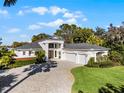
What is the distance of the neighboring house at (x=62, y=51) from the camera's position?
163ft

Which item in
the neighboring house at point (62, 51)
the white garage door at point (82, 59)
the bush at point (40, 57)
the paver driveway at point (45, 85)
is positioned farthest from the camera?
the bush at point (40, 57)

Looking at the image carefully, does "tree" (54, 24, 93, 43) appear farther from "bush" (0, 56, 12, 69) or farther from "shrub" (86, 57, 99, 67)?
"bush" (0, 56, 12, 69)

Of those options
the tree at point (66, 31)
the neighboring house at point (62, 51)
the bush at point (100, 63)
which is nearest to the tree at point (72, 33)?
the tree at point (66, 31)

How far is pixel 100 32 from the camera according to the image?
288 ft

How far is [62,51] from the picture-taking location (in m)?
59.3

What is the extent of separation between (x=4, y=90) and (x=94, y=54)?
28.4m

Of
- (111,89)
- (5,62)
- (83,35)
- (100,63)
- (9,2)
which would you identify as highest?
(83,35)

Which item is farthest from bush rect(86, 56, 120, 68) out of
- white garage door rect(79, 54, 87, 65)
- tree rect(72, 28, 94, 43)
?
tree rect(72, 28, 94, 43)

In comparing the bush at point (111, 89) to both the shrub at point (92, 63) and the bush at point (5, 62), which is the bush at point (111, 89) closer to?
the bush at point (5, 62)

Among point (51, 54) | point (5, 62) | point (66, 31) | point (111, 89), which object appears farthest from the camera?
point (66, 31)

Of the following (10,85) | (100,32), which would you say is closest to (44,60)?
(10,85)

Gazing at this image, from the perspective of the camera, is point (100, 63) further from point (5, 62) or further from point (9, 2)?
point (9, 2)

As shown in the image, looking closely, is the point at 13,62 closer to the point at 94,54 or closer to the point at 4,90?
the point at 94,54

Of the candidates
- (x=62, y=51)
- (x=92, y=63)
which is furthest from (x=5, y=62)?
(x=62, y=51)
